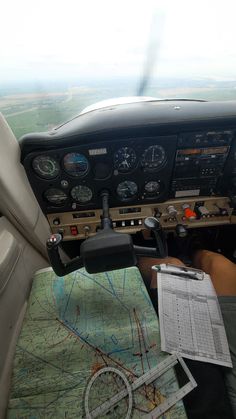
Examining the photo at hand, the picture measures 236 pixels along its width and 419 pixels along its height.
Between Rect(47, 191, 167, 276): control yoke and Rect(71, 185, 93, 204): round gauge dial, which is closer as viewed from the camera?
Rect(47, 191, 167, 276): control yoke

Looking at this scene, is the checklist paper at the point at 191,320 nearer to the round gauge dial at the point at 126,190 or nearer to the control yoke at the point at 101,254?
the control yoke at the point at 101,254

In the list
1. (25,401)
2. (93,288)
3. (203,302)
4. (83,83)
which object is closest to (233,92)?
(83,83)

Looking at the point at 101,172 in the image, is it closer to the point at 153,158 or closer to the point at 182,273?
the point at 153,158

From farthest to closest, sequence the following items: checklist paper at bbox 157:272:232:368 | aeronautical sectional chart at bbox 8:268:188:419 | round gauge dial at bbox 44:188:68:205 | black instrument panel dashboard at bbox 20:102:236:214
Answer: round gauge dial at bbox 44:188:68:205 < black instrument panel dashboard at bbox 20:102:236:214 < checklist paper at bbox 157:272:232:368 < aeronautical sectional chart at bbox 8:268:188:419

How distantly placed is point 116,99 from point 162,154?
0.60 m

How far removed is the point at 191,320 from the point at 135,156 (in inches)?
31.5

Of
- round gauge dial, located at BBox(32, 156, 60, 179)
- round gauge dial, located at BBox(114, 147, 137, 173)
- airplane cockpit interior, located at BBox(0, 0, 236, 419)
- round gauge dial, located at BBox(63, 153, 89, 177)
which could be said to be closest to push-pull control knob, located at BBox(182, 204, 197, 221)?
airplane cockpit interior, located at BBox(0, 0, 236, 419)

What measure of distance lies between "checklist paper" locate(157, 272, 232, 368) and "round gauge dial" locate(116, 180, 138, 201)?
54 cm

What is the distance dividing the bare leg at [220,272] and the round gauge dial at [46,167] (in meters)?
0.95

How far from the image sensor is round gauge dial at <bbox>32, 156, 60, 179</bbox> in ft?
3.67

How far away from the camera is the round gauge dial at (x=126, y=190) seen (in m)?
1.30

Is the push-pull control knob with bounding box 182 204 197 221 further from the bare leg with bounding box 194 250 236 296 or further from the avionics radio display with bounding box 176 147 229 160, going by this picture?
the avionics radio display with bounding box 176 147 229 160

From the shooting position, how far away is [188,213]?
1.44m

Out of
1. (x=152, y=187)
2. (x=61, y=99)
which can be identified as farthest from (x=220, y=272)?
(x=61, y=99)
